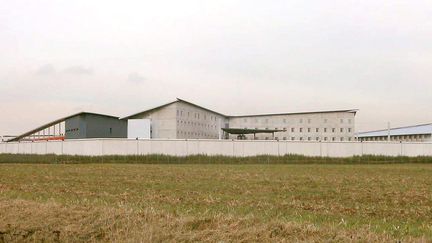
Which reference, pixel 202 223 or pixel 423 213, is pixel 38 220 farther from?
pixel 423 213

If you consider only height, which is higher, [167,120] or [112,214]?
[167,120]

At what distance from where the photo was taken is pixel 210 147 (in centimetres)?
4759

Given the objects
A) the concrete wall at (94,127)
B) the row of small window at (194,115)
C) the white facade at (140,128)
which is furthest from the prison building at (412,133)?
the concrete wall at (94,127)

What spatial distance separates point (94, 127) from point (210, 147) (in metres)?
31.0

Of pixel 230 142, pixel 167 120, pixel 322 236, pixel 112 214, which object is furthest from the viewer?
pixel 167 120

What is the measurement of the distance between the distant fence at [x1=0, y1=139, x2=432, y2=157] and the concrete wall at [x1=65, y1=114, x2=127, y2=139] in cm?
2075

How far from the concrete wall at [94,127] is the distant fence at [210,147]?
20753 mm

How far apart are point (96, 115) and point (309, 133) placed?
113ft

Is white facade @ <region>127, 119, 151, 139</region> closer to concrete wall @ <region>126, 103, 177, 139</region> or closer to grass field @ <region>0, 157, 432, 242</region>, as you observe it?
concrete wall @ <region>126, 103, 177, 139</region>

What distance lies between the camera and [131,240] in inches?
265

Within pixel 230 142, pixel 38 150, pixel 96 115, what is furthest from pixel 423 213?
pixel 96 115

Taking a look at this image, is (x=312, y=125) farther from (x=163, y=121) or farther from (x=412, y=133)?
(x=412, y=133)

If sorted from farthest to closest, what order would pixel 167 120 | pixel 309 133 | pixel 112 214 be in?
pixel 309 133
pixel 167 120
pixel 112 214

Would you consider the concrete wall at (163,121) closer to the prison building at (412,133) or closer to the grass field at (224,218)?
the prison building at (412,133)
